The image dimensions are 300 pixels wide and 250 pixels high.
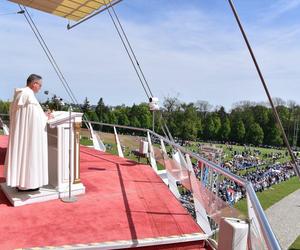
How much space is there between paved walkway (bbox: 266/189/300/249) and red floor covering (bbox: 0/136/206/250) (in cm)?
1739

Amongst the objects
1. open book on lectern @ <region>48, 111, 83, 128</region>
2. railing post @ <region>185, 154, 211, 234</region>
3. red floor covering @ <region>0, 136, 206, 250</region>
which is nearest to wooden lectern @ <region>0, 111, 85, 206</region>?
open book on lectern @ <region>48, 111, 83, 128</region>

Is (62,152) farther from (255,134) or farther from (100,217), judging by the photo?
(255,134)

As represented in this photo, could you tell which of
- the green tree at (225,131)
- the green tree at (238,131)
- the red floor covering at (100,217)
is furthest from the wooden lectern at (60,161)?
the green tree at (225,131)

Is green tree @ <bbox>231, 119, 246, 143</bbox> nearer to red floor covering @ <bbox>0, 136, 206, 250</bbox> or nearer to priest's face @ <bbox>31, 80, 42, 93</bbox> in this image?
red floor covering @ <bbox>0, 136, 206, 250</bbox>

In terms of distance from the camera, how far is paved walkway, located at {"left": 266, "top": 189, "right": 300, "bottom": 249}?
22.4 meters

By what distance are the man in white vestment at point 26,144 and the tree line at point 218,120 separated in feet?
216

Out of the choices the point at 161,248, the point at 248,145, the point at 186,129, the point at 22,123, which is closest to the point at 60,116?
the point at 22,123

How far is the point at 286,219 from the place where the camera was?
26688mm

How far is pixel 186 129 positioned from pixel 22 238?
74663 mm

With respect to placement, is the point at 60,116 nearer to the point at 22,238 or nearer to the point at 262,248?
the point at 22,238

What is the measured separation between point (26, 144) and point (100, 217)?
1.39 meters

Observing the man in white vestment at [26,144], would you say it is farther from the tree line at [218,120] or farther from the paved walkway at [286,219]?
the tree line at [218,120]

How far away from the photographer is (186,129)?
77562 millimetres

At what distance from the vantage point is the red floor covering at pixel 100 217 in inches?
144
